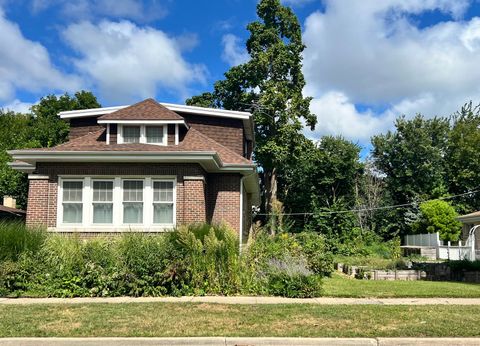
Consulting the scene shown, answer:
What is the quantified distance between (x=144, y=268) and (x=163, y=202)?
207 inches

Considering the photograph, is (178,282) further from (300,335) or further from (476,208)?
(476,208)

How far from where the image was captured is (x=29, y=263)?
12.2 meters

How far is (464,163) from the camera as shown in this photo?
4938cm

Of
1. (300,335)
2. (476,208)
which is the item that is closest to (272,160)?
(476,208)

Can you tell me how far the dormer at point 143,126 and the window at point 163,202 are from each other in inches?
102

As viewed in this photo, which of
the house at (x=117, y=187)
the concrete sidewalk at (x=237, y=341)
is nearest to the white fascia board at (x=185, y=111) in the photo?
the house at (x=117, y=187)

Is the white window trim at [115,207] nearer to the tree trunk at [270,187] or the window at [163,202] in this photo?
the window at [163,202]

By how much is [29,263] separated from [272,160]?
90.9 feet

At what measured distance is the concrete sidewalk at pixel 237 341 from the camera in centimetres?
712

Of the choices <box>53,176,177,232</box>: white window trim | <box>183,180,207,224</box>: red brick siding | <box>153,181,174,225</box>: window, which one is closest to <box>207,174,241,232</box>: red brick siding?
<box>183,180,207,224</box>: red brick siding

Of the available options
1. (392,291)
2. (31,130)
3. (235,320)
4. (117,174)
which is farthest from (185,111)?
(31,130)

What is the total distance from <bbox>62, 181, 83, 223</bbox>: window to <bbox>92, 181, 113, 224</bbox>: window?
1.56ft

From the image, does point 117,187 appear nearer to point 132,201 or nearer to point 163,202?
point 132,201

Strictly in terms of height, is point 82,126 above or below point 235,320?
above
